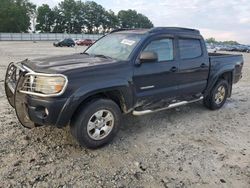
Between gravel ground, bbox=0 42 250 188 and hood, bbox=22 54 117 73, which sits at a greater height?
hood, bbox=22 54 117 73

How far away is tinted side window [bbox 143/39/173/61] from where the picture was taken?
A: 189 inches

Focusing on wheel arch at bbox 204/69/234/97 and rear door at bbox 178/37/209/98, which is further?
wheel arch at bbox 204/69/234/97

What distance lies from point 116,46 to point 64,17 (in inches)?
4081

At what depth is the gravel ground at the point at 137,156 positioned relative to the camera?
344cm

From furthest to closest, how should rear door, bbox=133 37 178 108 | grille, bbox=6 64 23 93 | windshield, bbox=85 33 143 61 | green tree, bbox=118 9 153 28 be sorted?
1. green tree, bbox=118 9 153 28
2. windshield, bbox=85 33 143 61
3. rear door, bbox=133 37 178 108
4. grille, bbox=6 64 23 93

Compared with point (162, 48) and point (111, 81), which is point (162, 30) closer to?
point (162, 48)

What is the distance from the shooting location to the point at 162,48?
498cm

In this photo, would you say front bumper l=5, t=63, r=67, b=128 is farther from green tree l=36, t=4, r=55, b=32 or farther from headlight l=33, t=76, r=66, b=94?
green tree l=36, t=4, r=55, b=32

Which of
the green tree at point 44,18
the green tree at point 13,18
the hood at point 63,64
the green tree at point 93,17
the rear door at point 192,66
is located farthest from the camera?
the green tree at point 93,17

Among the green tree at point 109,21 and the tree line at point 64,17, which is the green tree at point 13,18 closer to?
the tree line at point 64,17

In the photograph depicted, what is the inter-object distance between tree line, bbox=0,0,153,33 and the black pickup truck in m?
87.7

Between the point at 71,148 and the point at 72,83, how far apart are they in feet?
3.53

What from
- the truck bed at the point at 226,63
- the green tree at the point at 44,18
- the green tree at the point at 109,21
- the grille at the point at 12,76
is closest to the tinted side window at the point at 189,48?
the truck bed at the point at 226,63

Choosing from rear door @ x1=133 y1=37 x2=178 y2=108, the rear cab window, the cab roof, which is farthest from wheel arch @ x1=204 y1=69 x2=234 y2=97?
the rear cab window
